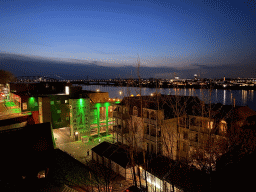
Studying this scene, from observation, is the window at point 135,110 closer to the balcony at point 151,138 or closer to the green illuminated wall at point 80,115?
the balcony at point 151,138

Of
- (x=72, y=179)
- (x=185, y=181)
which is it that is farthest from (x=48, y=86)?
(x=185, y=181)

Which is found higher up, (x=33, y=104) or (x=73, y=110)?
(x=33, y=104)

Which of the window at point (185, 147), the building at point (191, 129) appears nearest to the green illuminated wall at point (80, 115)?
the building at point (191, 129)

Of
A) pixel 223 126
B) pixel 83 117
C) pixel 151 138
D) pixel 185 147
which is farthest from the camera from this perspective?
pixel 83 117

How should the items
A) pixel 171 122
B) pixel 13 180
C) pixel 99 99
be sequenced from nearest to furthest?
pixel 13 180 → pixel 171 122 → pixel 99 99

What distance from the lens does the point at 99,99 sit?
20094mm

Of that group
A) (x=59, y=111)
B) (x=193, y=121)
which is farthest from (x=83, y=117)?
(x=193, y=121)

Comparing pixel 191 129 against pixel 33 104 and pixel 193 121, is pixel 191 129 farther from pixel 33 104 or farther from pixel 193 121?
pixel 33 104

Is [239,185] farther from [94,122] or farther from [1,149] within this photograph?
[94,122]

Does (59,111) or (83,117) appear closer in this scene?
(83,117)

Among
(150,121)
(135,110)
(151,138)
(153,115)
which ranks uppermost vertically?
(135,110)

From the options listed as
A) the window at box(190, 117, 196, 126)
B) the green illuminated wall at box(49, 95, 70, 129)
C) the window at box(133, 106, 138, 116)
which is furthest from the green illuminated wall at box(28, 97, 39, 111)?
the window at box(190, 117, 196, 126)

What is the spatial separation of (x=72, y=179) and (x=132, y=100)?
8943 millimetres

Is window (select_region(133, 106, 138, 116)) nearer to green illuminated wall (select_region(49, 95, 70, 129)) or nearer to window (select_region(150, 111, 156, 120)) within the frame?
window (select_region(150, 111, 156, 120))
